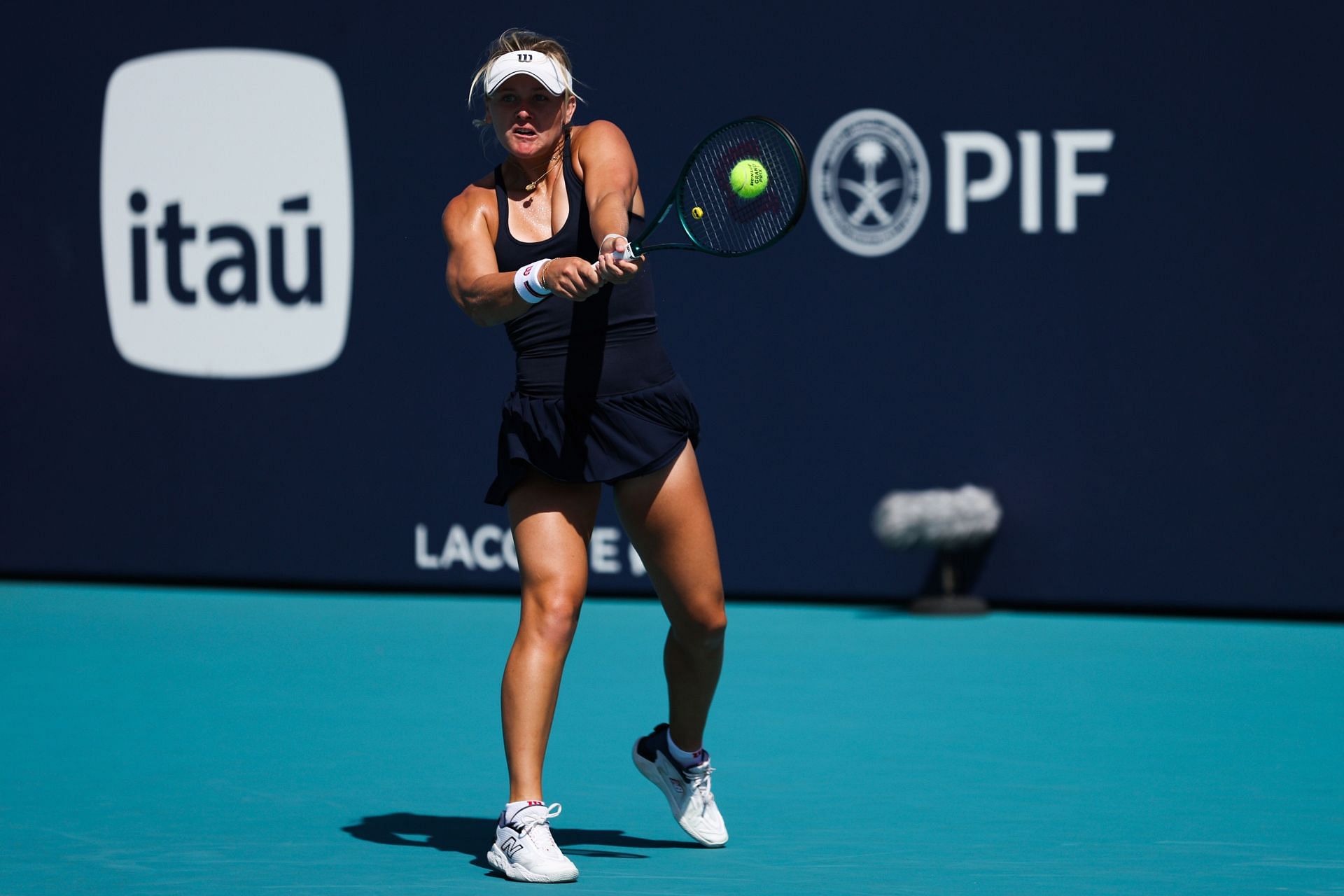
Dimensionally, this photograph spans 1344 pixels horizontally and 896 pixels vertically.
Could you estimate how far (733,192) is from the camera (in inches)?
151

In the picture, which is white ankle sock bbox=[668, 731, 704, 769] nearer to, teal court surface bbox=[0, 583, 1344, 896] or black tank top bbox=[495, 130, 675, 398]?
teal court surface bbox=[0, 583, 1344, 896]

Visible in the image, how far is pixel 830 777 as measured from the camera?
14.2 feet

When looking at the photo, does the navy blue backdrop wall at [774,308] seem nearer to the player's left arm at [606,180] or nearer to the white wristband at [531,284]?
the player's left arm at [606,180]

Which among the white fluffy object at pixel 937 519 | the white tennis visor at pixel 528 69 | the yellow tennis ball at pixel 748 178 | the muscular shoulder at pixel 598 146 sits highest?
the white fluffy object at pixel 937 519

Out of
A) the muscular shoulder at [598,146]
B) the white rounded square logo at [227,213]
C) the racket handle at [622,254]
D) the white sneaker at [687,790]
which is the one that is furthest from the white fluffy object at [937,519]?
the racket handle at [622,254]

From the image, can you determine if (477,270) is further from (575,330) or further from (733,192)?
(733,192)

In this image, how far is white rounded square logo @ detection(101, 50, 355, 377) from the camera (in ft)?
23.6

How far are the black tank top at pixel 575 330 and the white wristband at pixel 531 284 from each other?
0.17 m

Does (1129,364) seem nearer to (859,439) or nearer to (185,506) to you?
(859,439)

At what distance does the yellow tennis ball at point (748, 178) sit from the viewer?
12.3 ft

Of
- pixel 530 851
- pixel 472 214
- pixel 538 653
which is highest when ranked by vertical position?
pixel 472 214

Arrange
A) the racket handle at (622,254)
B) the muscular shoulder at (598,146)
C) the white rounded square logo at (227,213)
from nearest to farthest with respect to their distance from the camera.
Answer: the racket handle at (622,254) < the muscular shoulder at (598,146) < the white rounded square logo at (227,213)

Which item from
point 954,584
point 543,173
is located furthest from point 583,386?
point 954,584

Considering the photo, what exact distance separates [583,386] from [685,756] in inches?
28.7
